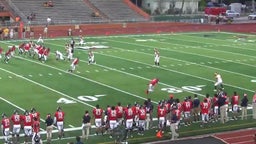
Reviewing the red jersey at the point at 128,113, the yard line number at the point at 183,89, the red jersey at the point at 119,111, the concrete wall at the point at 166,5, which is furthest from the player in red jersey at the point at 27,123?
the concrete wall at the point at 166,5

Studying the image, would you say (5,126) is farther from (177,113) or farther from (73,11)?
(73,11)

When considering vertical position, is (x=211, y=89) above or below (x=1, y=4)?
below

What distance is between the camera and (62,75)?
28.0m

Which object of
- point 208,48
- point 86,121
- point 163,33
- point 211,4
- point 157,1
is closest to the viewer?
point 86,121

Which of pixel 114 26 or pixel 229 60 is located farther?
pixel 114 26

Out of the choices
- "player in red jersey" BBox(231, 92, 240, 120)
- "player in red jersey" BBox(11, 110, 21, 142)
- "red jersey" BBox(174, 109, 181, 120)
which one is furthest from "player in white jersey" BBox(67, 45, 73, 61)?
"player in red jersey" BBox(11, 110, 21, 142)

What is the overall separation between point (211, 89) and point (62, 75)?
7.98 metres

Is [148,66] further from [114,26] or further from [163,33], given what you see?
[114,26]

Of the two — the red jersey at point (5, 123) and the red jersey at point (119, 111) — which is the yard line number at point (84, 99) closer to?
the red jersey at point (119, 111)

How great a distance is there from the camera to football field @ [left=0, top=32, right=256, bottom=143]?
73.6 ft

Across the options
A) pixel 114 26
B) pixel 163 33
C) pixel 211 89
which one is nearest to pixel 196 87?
Answer: pixel 211 89

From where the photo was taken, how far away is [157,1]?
74.3 m

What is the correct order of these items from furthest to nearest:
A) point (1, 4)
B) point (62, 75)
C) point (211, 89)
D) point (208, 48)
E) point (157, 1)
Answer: point (157, 1) → point (1, 4) → point (208, 48) → point (62, 75) → point (211, 89)

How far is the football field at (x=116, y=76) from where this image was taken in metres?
22.4
